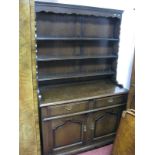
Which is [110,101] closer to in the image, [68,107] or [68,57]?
[68,107]

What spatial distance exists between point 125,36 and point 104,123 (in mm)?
1250

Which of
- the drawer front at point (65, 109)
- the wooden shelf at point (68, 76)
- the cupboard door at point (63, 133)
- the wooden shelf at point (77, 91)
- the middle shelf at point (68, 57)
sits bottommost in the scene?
the cupboard door at point (63, 133)

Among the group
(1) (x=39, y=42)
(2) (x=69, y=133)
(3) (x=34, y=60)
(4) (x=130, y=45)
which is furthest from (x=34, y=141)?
(4) (x=130, y=45)

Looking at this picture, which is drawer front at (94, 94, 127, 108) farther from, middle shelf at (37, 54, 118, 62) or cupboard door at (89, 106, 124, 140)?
middle shelf at (37, 54, 118, 62)

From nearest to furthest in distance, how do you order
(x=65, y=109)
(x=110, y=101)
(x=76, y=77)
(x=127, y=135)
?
1. (x=127, y=135)
2. (x=65, y=109)
3. (x=110, y=101)
4. (x=76, y=77)

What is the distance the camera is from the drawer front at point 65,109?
5.58 feet

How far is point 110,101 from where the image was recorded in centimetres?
202

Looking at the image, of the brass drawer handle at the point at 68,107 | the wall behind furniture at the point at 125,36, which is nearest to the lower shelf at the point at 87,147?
the brass drawer handle at the point at 68,107

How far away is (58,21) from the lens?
1973 millimetres

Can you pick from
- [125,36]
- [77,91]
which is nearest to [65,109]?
[77,91]

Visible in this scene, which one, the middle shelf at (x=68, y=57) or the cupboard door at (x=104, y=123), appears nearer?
the middle shelf at (x=68, y=57)

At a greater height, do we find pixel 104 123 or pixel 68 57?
pixel 68 57

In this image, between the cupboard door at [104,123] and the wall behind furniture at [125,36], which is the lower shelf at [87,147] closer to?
the cupboard door at [104,123]
